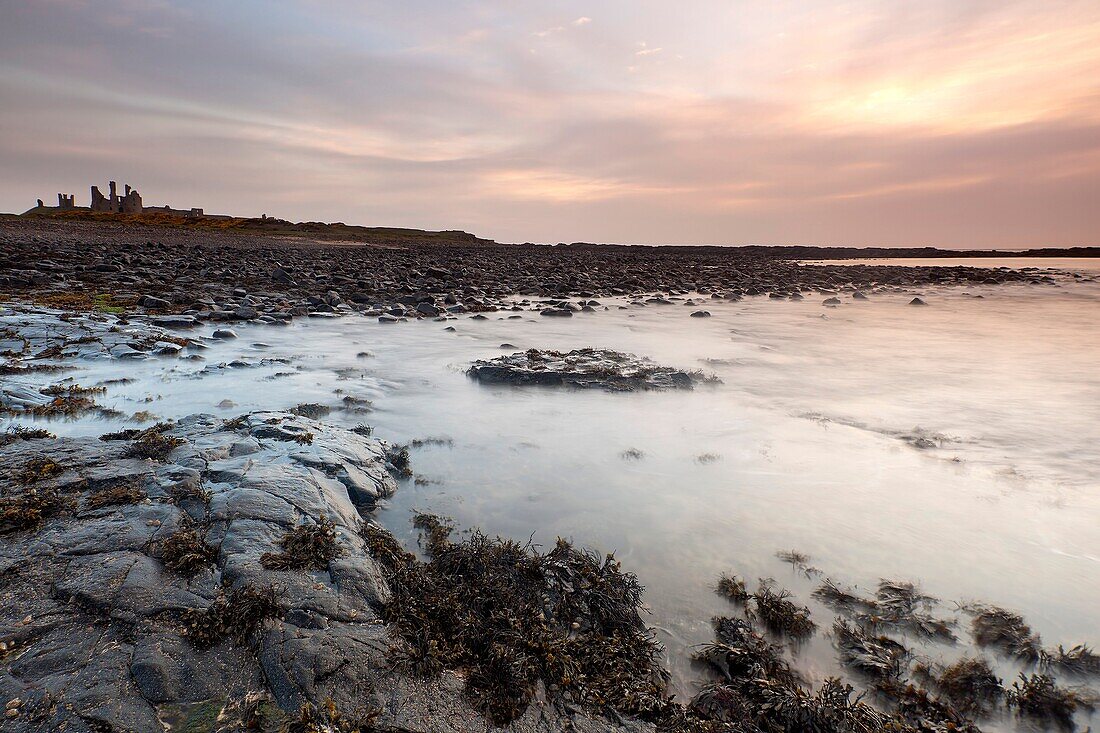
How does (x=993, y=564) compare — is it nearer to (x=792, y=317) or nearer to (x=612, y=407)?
(x=612, y=407)

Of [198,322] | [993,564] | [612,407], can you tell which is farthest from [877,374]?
[198,322]

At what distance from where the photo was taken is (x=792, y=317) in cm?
1805

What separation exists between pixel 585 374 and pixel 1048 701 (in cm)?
612

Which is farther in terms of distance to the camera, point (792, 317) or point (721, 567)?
point (792, 317)

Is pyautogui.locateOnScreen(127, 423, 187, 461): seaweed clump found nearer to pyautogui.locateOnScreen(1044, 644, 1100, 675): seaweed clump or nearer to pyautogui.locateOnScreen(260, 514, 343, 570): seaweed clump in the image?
pyautogui.locateOnScreen(260, 514, 343, 570): seaweed clump

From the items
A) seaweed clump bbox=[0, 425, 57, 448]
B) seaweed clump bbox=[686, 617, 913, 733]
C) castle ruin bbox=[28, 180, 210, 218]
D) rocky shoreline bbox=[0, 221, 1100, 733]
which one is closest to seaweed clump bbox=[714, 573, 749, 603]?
rocky shoreline bbox=[0, 221, 1100, 733]

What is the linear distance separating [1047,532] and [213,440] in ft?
22.3

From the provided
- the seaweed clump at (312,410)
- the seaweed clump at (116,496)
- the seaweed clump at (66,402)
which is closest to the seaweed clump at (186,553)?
the seaweed clump at (116,496)

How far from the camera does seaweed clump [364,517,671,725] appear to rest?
2514mm

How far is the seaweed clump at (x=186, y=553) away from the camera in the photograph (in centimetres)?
287

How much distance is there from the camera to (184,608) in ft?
8.53

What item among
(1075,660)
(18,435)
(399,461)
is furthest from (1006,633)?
(18,435)

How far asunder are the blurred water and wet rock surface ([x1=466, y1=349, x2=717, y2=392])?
352 millimetres

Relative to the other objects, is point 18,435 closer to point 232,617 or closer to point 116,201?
point 232,617
